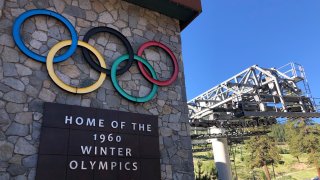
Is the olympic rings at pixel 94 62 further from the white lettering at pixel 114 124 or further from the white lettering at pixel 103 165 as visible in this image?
the white lettering at pixel 103 165

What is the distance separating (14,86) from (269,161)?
109 feet

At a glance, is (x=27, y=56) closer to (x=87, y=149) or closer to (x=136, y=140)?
(x=87, y=149)

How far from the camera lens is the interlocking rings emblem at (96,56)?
21.5 ft

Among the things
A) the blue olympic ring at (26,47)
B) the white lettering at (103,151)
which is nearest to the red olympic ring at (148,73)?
the blue olympic ring at (26,47)

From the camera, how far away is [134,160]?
6.91 meters

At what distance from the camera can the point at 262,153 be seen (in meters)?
34.1

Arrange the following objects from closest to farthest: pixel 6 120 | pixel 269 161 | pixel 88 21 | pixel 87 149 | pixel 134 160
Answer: pixel 6 120 < pixel 87 149 < pixel 134 160 < pixel 88 21 < pixel 269 161

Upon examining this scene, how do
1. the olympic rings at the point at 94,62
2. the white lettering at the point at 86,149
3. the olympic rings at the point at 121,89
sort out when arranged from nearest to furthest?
the white lettering at the point at 86,149 < the olympic rings at the point at 94,62 < the olympic rings at the point at 121,89

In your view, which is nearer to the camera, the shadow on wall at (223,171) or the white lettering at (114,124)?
the white lettering at (114,124)

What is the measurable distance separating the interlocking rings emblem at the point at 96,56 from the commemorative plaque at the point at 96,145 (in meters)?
0.59

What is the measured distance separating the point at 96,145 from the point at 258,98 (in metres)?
11.3

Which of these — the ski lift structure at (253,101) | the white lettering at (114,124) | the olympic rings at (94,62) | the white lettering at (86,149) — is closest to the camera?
the white lettering at (86,149)

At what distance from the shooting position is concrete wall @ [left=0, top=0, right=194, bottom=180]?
19.3ft

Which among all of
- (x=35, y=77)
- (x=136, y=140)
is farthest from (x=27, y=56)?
(x=136, y=140)
